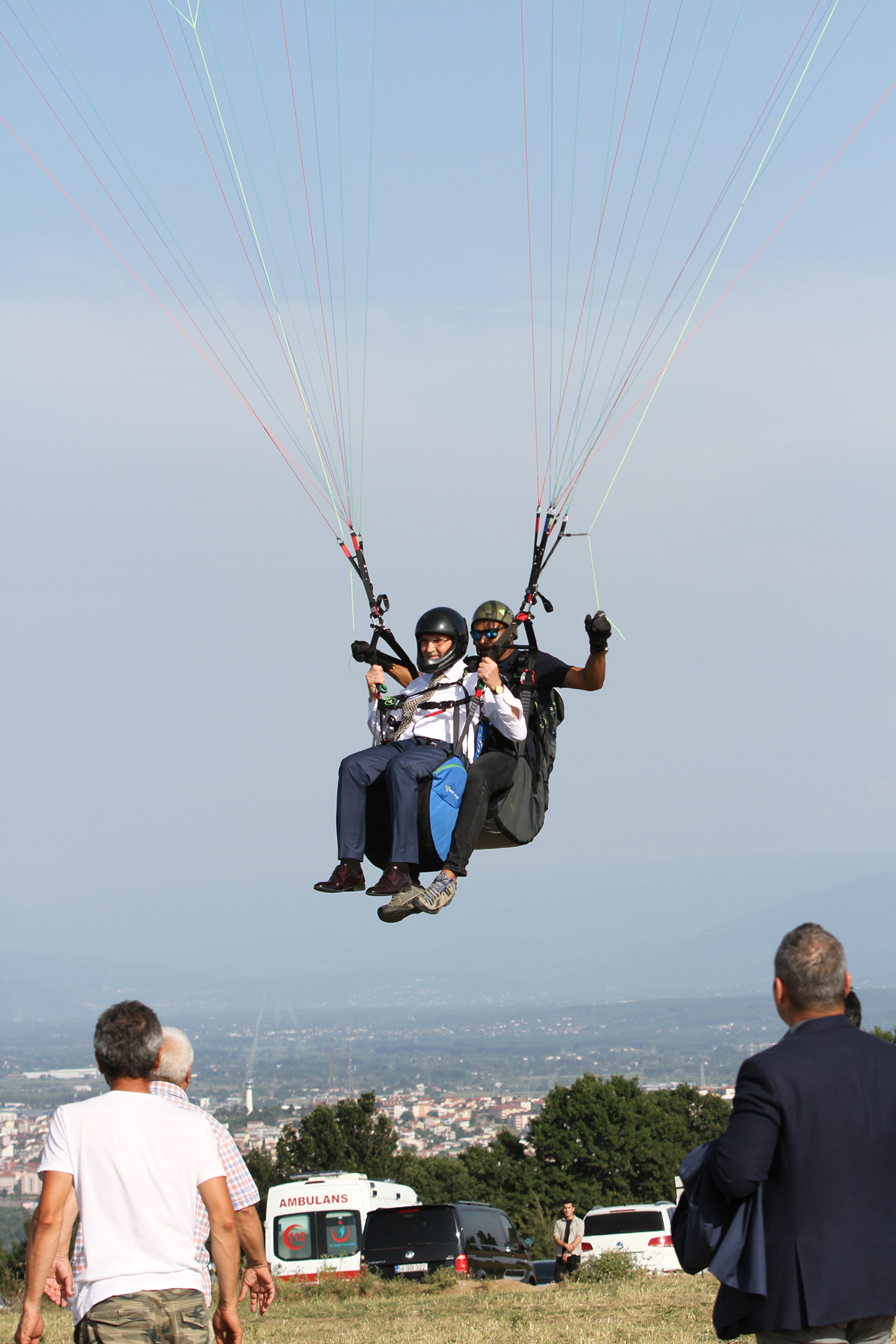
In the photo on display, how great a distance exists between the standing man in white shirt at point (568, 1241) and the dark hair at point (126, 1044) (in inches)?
544

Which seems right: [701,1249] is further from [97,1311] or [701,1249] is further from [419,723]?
[419,723]

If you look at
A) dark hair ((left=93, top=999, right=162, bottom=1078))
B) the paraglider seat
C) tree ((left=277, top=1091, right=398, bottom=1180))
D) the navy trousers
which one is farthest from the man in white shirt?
tree ((left=277, top=1091, right=398, bottom=1180))

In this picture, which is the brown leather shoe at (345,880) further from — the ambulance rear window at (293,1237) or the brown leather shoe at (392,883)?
the ambulance rear window at (293,1237)

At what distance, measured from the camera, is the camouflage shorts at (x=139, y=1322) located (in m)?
3.54

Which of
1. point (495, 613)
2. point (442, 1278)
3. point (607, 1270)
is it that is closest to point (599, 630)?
point (495, 613)

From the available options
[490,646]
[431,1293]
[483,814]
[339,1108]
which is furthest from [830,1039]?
[339,1108]

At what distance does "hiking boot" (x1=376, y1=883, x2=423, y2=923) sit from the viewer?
22.9ft

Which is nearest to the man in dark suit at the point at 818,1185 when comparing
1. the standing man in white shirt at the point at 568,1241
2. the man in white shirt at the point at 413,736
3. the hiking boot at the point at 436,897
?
the hiking boot at the point at 436,897

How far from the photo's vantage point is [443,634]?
7891 millimetres

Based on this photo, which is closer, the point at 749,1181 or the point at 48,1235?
the point at 749,1181

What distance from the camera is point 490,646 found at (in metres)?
7.97

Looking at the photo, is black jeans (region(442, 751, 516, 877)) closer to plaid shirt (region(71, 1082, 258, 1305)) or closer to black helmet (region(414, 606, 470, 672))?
black helmet (region(414, 606, 470, 672))

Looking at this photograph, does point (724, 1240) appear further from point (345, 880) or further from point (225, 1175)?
point (345, 880)

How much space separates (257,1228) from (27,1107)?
132m
